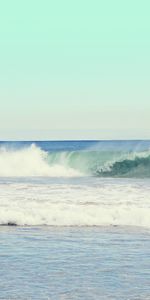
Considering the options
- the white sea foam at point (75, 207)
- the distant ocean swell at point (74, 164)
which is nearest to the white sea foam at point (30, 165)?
the distant ocean swell at point (74, 164)

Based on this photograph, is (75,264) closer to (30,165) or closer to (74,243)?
(74,243)

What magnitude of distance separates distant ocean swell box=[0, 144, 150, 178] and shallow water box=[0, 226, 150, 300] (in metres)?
16.7

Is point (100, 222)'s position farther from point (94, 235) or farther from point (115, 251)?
point (115, 251)

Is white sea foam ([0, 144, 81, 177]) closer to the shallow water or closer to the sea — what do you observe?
the sea

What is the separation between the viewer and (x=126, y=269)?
8766 mm

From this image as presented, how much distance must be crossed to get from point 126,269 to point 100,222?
4.64 m

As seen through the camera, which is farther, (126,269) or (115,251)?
(115,251)

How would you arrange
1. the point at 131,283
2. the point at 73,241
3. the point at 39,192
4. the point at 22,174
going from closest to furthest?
the point at 131,283, the point at 73,241, the point at 39,192, the point at 22,174

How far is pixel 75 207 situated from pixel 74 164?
20436 mm

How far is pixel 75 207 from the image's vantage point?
14.4 meters

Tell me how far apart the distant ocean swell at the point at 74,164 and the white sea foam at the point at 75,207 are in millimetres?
10960

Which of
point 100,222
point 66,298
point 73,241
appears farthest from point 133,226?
point 66,298

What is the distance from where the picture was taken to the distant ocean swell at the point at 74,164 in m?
30.4

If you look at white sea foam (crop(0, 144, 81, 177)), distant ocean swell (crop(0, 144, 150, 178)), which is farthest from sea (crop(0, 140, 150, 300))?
white sea foam (crop(0, 144, 81, 177))
